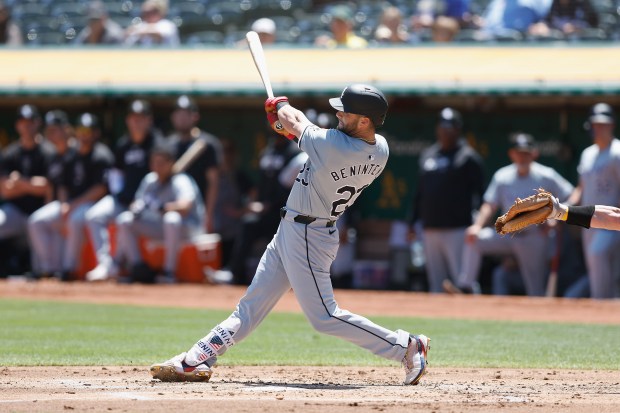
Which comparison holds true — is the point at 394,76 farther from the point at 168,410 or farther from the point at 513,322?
the point at 168,410

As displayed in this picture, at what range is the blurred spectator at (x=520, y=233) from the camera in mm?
11750

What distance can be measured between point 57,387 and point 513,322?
501 centimetres

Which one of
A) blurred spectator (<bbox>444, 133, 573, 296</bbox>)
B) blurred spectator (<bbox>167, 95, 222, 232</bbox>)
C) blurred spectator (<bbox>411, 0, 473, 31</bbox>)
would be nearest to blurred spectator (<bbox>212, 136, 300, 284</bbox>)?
blurred spectator (<bbox>167, 95, 222, 232</bbox>)

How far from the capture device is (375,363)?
23.9 ft

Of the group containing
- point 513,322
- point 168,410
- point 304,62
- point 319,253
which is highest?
point 304,62

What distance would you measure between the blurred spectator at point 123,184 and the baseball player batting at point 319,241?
723cm

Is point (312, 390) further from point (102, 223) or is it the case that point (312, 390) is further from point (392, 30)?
point (392, 30)

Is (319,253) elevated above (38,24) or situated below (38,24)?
below

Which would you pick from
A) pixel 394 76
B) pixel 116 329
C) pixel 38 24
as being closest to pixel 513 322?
pixel 116 329

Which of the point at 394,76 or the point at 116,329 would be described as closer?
the point at 116,329

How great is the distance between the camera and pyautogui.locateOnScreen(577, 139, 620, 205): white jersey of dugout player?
1127cm

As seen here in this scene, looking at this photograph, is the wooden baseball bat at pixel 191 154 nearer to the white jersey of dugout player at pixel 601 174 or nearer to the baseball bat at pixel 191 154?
the baseball bat at pixel 191 154

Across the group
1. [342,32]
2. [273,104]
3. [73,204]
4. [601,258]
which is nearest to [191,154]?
[73,204]

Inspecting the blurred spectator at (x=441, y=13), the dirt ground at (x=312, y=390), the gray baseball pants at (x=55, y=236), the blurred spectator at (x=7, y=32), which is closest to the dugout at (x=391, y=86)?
the blurred spectator at (x=441, y=13)
